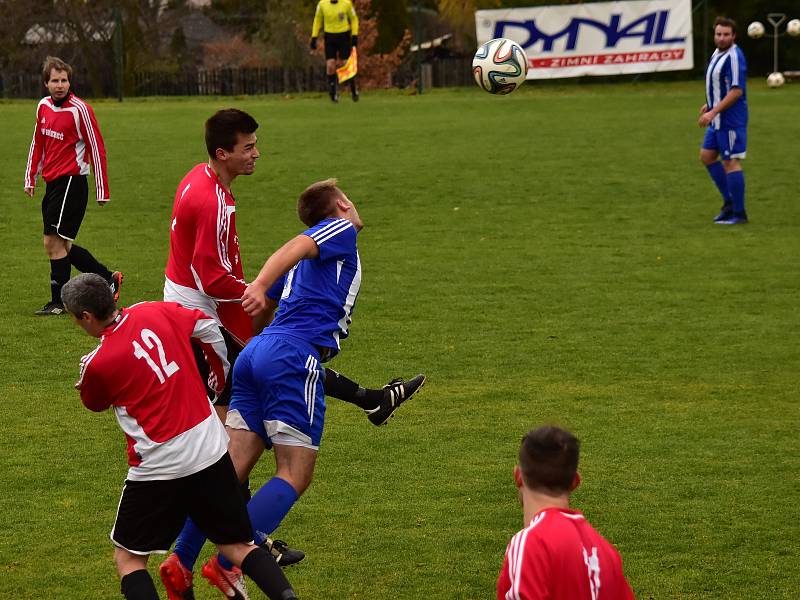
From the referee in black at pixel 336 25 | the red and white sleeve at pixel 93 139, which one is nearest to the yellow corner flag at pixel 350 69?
the referee in black at pixel 336 25

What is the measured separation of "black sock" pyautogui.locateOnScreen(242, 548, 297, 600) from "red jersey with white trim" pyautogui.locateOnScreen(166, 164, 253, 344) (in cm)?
164

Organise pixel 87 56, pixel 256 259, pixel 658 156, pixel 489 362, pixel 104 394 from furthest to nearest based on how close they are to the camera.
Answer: pixel 87 56, pixel 658 156, pixel 256 259, pixel 489 362, pixel 104 394

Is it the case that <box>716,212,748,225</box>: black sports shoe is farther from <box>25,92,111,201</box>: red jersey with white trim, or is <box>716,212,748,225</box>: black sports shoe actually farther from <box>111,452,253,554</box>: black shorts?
<box>111,452,253,554</box>: black shorts

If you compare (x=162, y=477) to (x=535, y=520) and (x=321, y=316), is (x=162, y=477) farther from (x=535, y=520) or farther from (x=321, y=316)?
(x=535, y=520)

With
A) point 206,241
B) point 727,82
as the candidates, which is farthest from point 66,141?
point 727,82

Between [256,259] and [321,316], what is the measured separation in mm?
7819

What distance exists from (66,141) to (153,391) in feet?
21.9

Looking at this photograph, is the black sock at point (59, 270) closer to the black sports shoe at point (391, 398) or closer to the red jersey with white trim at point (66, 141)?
the red jersey with white trim at point (66, 141)

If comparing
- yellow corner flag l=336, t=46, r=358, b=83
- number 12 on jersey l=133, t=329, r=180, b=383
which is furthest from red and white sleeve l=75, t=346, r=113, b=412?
yellow corner flag l=336, t=46, r=358, b=83

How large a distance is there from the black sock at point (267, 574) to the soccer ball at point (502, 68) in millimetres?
7124

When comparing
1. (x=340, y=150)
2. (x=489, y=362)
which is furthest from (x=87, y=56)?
(x=489, y=362)

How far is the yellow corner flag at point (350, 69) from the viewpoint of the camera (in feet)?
87.0

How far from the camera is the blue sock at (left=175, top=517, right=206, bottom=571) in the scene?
5.32m

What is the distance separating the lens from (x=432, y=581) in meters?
5.61
